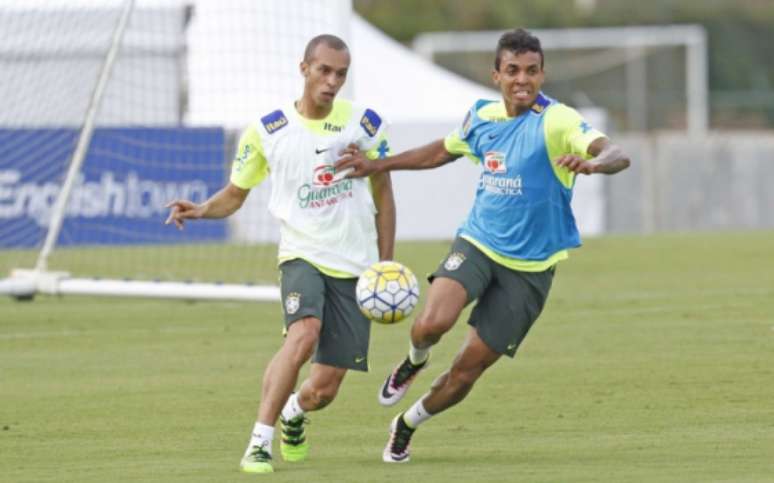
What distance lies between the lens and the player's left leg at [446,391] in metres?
10.0

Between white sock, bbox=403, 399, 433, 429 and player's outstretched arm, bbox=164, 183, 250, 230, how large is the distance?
149 centimetres

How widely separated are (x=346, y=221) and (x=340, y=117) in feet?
1.88

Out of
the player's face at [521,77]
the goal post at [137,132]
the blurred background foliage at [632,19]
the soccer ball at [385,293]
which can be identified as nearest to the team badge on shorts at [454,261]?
the soccer ball at [385,293]

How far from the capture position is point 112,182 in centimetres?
2612

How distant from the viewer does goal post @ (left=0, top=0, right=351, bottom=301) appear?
19.2 metres

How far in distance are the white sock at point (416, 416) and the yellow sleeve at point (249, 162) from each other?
1.53 meters

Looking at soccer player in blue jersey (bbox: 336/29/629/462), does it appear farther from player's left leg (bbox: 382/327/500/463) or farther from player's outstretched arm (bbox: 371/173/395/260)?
player's outstretched arm (bbox: 371/173/395/260)

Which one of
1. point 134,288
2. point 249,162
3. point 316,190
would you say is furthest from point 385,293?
point 134,288

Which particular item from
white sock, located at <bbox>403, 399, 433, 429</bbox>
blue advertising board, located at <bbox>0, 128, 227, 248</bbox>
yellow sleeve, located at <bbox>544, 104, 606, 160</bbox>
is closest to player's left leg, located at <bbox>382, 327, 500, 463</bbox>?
white sock, located at <bbox>403, 399, 433, 429</bbox>

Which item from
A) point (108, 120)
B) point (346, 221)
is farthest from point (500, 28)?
point (346, 221)

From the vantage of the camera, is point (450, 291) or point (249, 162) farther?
point (249, 162)

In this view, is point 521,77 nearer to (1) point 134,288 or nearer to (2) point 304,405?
(2) point 304,405

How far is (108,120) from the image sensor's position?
2259cm

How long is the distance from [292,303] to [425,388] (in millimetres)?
3740
